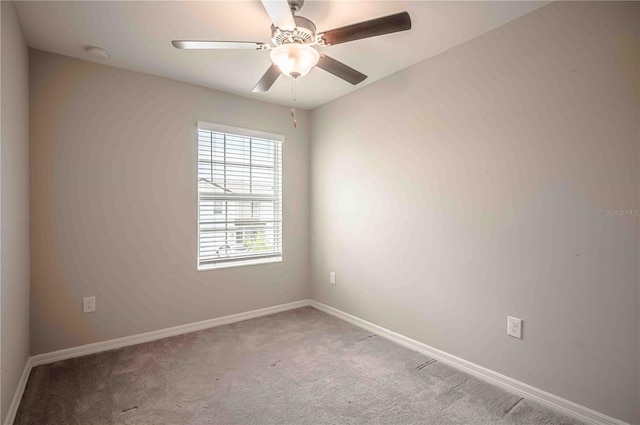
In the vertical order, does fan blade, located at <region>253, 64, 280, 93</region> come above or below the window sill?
above

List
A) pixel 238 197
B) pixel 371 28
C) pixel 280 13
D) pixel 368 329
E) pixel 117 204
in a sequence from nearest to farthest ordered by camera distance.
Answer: pixel 280 13
pixel 371 28
pixel 117 204
pixel 368 329
pixel 238 197

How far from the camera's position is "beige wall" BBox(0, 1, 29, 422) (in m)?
1.71

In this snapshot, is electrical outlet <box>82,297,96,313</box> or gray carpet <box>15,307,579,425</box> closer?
gray carpet <box>15,307,579,425</box>

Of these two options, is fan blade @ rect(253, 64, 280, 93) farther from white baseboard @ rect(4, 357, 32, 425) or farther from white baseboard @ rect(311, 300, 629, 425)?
white baseboard @ rect(4, 357, 32, 425)

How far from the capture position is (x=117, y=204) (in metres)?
2.79

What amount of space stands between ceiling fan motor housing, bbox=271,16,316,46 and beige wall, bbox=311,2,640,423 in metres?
1.24

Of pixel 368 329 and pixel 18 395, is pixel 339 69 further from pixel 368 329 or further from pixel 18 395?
pixel 18 395

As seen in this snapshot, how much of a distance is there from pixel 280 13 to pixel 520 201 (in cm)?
180

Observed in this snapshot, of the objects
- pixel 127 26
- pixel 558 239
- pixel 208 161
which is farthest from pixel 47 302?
pixel 558 239

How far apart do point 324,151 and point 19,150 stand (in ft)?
8.50

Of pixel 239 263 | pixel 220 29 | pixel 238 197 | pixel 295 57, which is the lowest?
pixel 239 263

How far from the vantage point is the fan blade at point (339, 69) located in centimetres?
203

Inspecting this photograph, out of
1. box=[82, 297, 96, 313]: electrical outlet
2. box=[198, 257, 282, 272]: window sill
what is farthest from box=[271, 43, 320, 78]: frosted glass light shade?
box=[82, 297, 96, 313]: electrical outlet

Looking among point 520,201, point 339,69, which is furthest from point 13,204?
point 520,201
